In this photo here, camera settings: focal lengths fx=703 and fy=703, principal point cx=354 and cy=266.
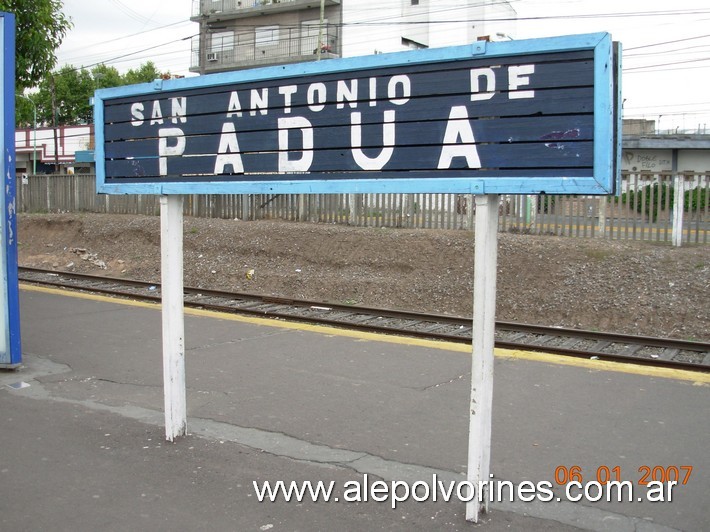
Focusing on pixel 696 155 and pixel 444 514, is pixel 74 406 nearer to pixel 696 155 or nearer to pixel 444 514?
pixel 444 514

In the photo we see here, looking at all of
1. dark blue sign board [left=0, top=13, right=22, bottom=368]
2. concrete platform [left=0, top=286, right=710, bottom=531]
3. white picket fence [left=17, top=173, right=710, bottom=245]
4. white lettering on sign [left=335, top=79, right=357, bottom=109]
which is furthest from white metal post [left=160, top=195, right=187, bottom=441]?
white picket fence [left=17, top=173, right=710, bottom=245]

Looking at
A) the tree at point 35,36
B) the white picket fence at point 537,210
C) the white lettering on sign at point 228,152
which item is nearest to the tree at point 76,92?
the white picket fence at point 537,210

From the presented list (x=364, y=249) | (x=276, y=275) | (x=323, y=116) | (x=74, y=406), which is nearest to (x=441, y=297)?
(x=364, y=249)

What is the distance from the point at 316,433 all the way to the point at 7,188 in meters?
3.98

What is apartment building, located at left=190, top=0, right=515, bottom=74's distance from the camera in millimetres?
→ 34875

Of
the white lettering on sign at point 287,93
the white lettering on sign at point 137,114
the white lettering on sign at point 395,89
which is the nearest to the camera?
the white lettering on sign at point 395,89

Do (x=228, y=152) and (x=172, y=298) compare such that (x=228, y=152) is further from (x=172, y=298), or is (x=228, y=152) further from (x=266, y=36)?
(x=266, y=36)

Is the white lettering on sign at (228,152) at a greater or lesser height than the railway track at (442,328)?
greater

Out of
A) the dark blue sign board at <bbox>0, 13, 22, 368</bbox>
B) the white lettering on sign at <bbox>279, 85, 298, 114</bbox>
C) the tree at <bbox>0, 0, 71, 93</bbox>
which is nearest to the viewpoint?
the white lettering on sign at <bbox>279, 85, 298, 114</bbox>

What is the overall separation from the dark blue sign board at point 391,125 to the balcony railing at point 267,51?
29.1 meters

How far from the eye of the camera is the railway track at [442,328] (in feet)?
27.0

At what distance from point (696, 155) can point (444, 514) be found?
3282 cm

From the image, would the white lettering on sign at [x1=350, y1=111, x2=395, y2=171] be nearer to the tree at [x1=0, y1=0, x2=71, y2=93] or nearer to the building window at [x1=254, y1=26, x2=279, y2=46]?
the tree at [x1=0, y1=0, x2=71, y2=93]
